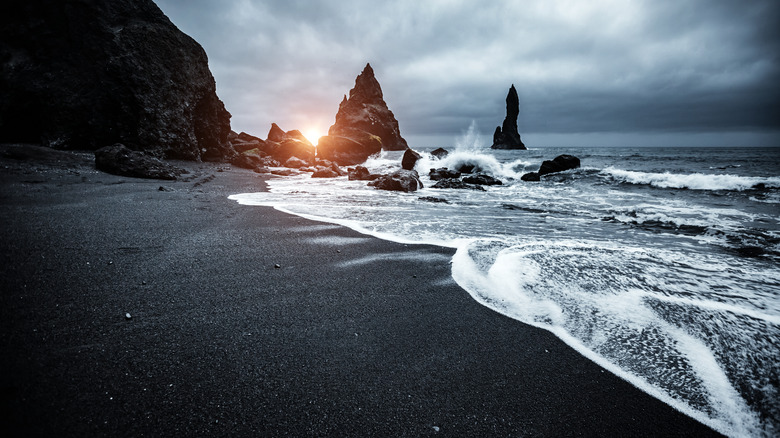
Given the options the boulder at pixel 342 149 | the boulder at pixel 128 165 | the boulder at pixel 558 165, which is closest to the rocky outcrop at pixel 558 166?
the boulder at pixel 558 165

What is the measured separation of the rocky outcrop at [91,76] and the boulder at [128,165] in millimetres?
5336

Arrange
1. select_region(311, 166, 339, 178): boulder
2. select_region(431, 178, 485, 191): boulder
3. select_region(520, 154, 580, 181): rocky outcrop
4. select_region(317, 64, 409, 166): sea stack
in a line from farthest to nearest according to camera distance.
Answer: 1. select_region(317, 64, 409, 166): sea stack
2. select_region(520, 154, 580, 181): rocky outcrop
3. select_region(311, 166, 339, 178): boulder
4. select_region(431, 178, 485, 191): boulder

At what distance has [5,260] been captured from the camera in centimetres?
227

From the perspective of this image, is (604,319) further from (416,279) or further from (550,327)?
(416,279)

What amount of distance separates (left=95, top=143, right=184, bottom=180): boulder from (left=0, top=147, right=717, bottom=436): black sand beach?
263 inches

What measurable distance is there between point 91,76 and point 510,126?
11054cm

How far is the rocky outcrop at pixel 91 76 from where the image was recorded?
11.6 metres

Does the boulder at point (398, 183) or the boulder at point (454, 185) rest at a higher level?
the boulder at point (398, 183)

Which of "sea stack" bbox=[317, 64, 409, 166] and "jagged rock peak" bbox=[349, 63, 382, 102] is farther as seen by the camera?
"jagged rock peak" bbox=[349, 63, 382, 102]

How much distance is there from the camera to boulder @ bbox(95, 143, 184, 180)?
8.59 meters

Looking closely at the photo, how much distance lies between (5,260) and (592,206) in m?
10.2

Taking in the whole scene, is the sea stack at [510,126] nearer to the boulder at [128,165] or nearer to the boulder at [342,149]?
the boulder at [342,149]

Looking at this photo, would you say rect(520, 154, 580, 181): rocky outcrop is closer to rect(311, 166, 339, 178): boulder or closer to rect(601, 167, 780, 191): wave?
rect(601, 167, 780, 191): wave

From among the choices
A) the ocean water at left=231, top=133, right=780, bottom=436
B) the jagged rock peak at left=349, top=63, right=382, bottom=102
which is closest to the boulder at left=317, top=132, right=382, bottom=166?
the ocean water at left=231, top=133, right=780, bottom=436
